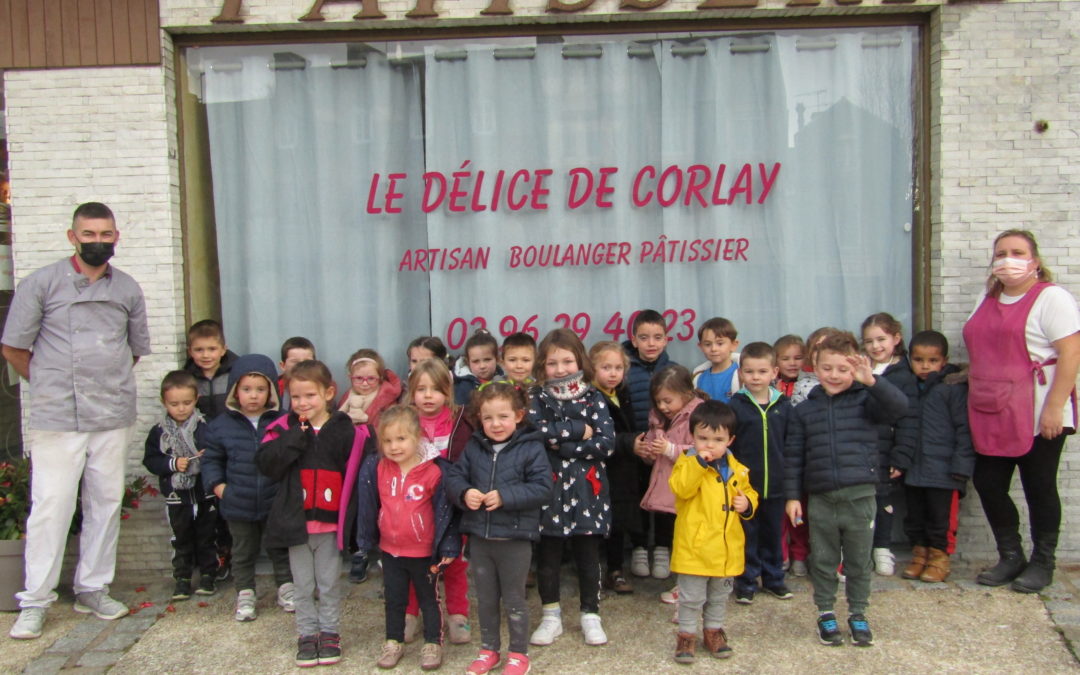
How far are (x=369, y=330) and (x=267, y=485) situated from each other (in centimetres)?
150

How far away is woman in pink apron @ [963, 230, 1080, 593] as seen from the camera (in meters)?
4.91

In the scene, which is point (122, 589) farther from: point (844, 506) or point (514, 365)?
point (844, 506)

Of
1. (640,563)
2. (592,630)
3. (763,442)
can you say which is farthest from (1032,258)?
(592,630)

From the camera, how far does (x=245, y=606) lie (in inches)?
196

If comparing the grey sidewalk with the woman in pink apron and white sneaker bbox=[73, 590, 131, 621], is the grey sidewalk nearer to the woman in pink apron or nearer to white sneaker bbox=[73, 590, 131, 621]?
white sneaker bbox=[73, 590, 131, 621]

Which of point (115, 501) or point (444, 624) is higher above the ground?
point (115, 501)

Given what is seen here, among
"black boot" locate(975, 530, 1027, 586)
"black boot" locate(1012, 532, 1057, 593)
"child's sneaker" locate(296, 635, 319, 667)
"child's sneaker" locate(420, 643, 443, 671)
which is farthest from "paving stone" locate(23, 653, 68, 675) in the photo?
"black boot" locate(1012, 532, 1057, 593)

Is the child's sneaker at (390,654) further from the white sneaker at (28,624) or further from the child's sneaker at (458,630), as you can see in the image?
the white sneaker at (28,624)

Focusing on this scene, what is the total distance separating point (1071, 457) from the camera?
558 centimetres

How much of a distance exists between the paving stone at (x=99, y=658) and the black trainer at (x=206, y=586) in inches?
28.3

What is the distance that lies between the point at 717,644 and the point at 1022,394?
7.02 ft

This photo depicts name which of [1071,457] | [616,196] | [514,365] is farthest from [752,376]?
[1071,457]

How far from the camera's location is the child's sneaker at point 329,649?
4.39 meters

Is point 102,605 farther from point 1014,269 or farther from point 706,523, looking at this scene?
point 1014,269
